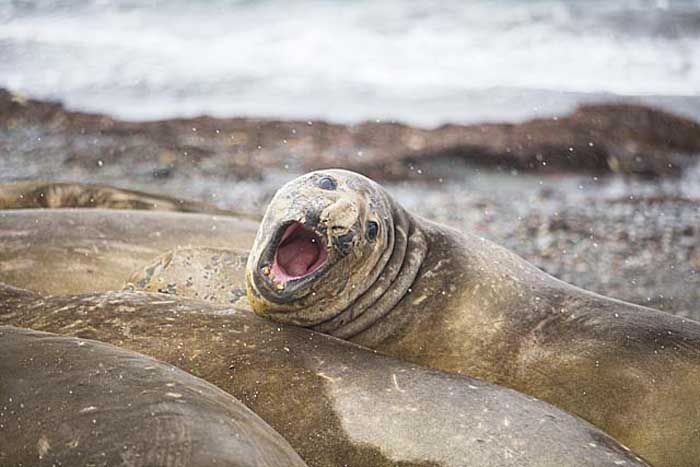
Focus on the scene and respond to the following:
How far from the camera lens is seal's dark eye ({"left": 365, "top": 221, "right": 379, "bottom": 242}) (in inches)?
136

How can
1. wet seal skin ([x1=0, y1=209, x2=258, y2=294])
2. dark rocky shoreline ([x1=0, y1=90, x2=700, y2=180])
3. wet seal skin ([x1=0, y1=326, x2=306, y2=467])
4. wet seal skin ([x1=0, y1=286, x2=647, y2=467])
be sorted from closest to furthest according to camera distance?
wet seal skin ([x1=0, y1=326, x2=306, y2=467])
wet seal skin ([x1=0, y1=286, x2=647, y2=467])
wet seal skin ([x1=0, y1=209, x2=258, y2=294])
dark rocky shoreline ([x1=0, y1=90, x2=700, y2=180])

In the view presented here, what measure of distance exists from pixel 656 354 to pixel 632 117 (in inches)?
192

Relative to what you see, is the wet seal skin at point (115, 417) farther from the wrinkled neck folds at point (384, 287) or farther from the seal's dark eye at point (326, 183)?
the seal's dark eye at point (326, 183)

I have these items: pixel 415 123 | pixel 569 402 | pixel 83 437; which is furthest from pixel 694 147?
pixel 83 437

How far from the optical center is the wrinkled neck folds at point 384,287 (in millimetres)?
3434

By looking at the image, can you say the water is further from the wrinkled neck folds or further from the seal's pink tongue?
the seal's pink tongue

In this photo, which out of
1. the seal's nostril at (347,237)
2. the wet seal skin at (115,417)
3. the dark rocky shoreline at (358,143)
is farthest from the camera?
the dark rocky shoreline at (358,143)

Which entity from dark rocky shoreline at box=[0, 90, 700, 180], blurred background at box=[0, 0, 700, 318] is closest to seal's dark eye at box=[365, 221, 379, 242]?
blurred background at box=[0, 0, 700, 318]

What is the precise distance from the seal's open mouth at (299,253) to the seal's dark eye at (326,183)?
177 millimetres

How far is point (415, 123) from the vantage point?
7.96m

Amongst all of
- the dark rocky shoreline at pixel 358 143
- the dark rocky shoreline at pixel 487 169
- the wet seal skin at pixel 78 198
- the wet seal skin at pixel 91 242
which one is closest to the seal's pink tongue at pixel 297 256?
the wet seal skin at pixel 91 242

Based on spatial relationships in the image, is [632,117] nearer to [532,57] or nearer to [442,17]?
[532,57]

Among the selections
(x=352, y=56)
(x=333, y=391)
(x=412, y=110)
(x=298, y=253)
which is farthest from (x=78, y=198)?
(x=352, y=56)

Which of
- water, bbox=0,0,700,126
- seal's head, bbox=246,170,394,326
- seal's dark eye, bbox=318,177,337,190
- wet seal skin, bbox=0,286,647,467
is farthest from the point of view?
water, bbox=0,0,700,126
